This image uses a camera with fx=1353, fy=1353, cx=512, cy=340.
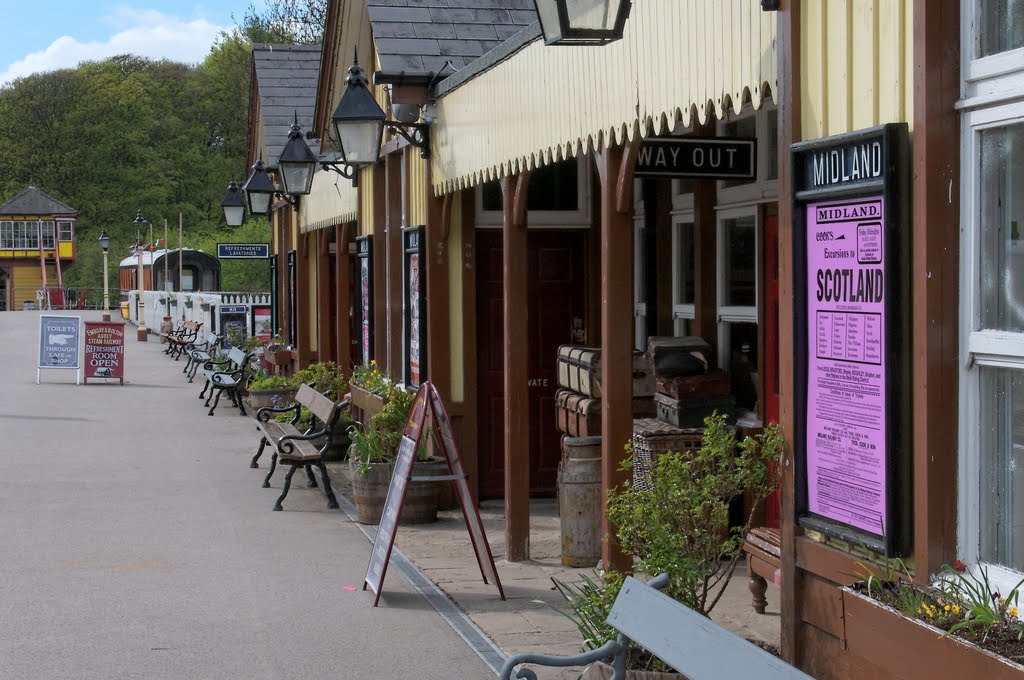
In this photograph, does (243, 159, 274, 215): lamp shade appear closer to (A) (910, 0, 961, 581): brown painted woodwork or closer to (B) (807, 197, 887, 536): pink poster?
(B) (807, 197, 887, 536): pink poster

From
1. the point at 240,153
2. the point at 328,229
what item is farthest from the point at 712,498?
the point at 240,153

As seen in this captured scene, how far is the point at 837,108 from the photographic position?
436 cm

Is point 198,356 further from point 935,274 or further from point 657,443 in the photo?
point 935,274

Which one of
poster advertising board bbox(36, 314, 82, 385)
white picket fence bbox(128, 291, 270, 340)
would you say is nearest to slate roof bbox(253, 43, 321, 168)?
poster advertising board bbox(36, 314, 82, 385)

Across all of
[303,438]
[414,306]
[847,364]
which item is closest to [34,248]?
[303,438]

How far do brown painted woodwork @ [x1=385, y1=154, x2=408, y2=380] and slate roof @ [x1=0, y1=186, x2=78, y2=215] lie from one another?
244ft

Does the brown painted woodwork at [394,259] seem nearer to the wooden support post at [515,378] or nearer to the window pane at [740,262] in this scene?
the wooden support post at [515,378]

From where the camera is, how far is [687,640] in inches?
156

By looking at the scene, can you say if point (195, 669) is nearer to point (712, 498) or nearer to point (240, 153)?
point (712, 498)

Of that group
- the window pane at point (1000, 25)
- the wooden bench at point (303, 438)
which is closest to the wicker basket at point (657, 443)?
the wooden bench at point (303, 438)

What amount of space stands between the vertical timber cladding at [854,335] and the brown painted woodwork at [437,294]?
690 cm

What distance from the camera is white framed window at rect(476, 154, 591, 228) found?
11.7m

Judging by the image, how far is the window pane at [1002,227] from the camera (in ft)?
12.1

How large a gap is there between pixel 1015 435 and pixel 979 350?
26cm
